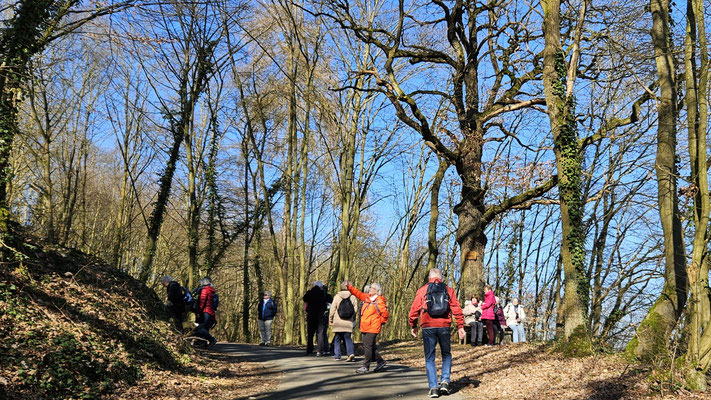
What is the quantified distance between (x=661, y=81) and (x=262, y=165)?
2006 cm

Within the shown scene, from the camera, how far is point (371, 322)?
10.7m

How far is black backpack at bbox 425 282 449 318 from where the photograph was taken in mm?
8172

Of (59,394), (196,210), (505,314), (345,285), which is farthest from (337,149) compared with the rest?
(59,394)

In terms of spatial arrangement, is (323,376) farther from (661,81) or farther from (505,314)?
(505,314)

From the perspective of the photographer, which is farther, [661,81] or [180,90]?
[180,90]

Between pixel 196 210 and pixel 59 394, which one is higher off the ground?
pixel 196 210

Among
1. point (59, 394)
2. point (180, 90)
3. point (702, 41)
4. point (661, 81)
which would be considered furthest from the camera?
point (180, 90)

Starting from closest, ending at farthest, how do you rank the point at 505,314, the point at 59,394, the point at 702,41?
1. the point at 59,394
2. the point at 702,41
3. the point at 505,314

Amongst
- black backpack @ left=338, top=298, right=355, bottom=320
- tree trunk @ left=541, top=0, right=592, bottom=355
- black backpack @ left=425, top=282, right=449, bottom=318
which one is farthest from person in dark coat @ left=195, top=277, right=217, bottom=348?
tree trunk @ left=541, top=0, right=592, bottom=355

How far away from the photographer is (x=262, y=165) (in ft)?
91.0

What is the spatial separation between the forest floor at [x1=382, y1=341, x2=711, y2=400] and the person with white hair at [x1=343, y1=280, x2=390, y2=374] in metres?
1.59

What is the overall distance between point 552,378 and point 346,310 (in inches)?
185

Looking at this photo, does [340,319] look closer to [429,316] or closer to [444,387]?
[429,316]

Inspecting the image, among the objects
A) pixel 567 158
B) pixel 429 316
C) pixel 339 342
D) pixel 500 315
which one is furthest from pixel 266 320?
pixel 429 316
